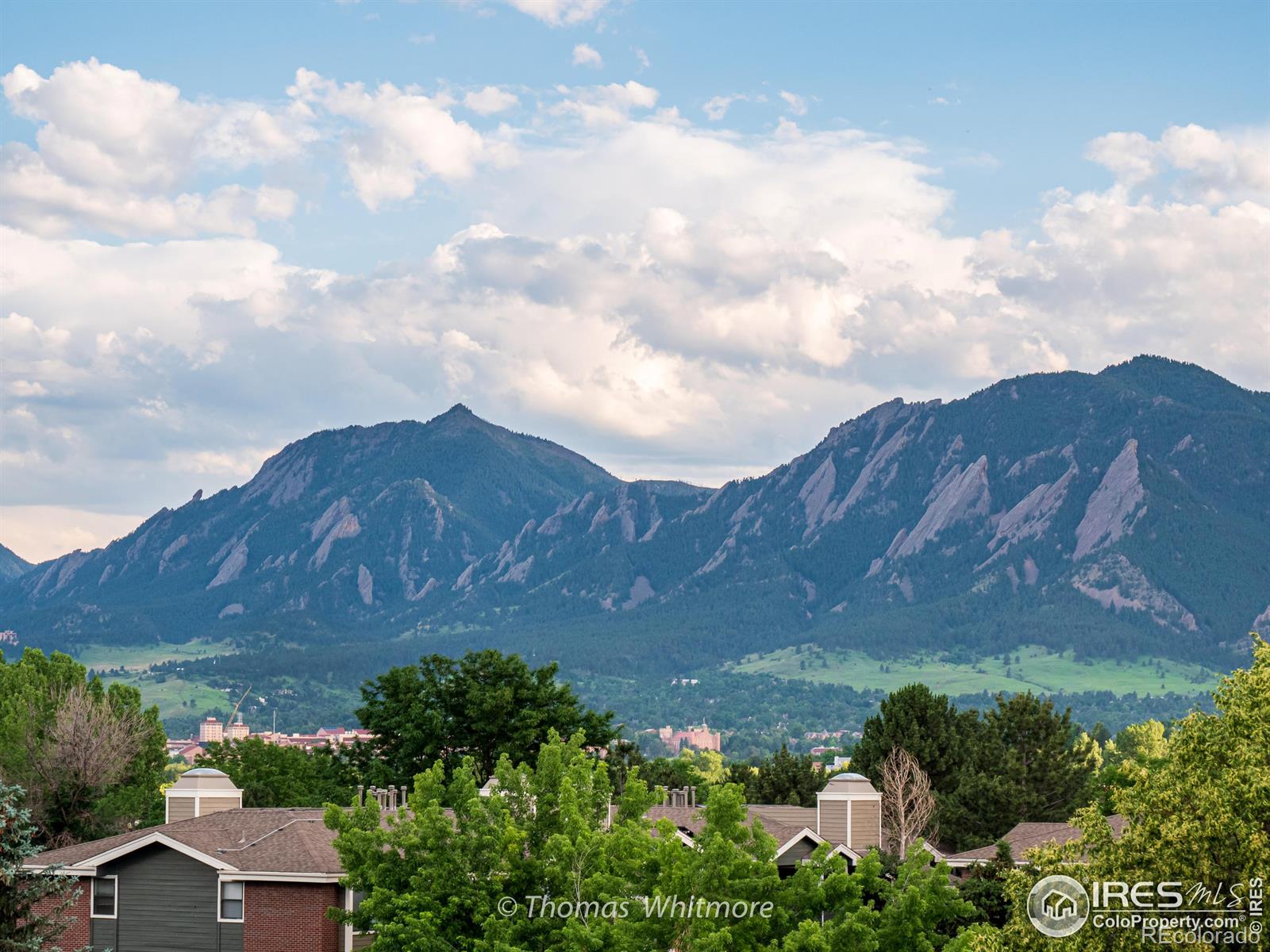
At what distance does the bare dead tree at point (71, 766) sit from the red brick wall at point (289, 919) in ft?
87.9

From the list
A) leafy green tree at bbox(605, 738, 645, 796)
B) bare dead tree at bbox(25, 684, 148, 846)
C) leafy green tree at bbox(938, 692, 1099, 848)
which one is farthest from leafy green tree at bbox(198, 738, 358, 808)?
leafy green tree at bbox(938, 692, 1099, 848)

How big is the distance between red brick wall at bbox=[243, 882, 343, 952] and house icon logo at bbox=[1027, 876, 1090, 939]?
25562 millimetres

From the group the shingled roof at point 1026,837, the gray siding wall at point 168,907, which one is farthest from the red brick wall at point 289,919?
the shingled roof at point 1026,837

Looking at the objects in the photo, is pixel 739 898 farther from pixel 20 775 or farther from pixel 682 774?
pixel 682 774

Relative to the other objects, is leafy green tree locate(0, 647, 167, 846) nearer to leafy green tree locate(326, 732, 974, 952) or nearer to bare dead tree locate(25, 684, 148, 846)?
bare dead tree locate(25, 684, 148, 846)

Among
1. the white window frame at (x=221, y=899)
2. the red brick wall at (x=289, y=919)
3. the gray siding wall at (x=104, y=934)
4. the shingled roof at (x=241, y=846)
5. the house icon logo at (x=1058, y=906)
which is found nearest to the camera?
the house icon logo at (x=1058, y=906)

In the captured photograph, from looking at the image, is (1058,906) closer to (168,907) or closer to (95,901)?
(168,907)

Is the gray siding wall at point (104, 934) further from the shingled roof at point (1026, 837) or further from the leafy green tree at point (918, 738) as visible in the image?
the leafy green tree at point (918, 738)

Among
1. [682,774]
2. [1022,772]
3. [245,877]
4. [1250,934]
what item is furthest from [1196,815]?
[682,774]

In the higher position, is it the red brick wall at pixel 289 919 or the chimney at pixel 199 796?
the chimney at pixel 199 796

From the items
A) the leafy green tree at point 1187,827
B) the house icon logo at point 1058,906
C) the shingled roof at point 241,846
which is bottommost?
the shingled roof at point 241,846

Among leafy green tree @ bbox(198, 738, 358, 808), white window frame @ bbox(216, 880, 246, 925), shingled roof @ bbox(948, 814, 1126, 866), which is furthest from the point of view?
leafy green tree @ bbox(198, 738, 358, 808)

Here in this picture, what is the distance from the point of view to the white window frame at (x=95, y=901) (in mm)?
54438

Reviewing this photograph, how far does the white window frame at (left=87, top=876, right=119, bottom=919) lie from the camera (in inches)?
2143
